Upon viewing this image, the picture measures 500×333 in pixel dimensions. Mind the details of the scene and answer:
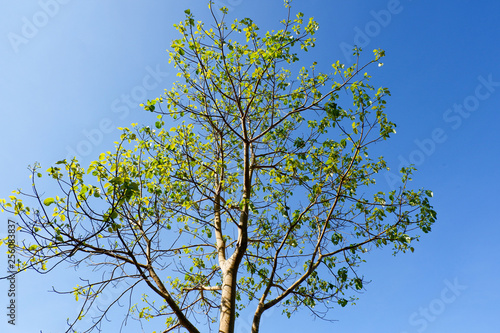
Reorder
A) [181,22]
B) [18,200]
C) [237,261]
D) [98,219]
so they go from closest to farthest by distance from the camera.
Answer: [98,219] < [18,200] < [237,261] < [181,22]

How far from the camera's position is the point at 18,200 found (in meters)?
4.79

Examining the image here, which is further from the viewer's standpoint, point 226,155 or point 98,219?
point 226,155

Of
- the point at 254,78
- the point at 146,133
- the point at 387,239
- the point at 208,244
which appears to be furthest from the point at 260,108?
the point at 387,239

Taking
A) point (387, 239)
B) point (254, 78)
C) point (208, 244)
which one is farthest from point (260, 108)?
point (387, 239)

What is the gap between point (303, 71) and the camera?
758cm

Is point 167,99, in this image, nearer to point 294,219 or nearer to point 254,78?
point 254,78

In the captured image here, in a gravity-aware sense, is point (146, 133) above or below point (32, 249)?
above

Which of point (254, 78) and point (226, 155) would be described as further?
point (226, 155)

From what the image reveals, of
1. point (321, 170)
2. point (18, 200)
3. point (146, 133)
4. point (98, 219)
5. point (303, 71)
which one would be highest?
point (303, 71)

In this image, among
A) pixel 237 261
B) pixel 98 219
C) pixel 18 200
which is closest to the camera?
pixel 98 219

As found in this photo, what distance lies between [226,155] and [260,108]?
1.24m

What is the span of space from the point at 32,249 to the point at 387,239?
18.6 feet

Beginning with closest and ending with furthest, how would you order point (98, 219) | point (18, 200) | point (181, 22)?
point (98, 219)
point (18, 200)
point (181, 22)

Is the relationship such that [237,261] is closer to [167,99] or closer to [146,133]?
[146,133]
